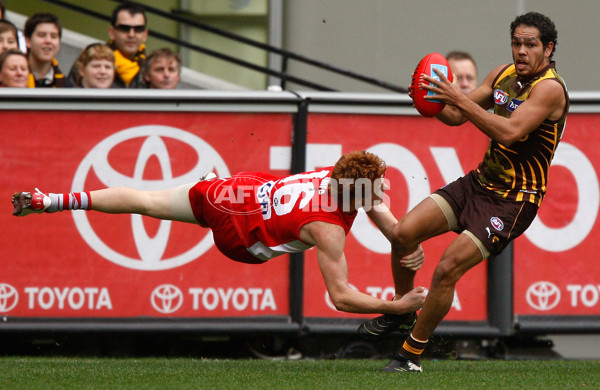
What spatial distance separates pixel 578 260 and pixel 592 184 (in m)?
0.59

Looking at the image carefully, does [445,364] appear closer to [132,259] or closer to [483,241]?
[483,241]

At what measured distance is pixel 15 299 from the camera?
7.81 meters

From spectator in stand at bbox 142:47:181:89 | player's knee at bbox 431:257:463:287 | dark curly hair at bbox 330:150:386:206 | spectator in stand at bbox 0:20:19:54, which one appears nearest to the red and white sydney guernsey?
dark curly hair at bbox 330:150:386:206

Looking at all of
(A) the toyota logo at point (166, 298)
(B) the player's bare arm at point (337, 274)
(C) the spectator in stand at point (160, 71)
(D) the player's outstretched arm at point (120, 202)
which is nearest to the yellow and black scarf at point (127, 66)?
(C) the spectator in stand at point (160, 71)

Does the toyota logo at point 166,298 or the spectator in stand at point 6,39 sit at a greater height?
the spectator in stand at point 6,39

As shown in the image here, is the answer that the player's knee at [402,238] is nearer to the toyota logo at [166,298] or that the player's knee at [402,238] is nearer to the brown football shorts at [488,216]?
the brown football shorts at [488,216]

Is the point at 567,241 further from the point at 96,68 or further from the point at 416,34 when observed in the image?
the point at 96,68

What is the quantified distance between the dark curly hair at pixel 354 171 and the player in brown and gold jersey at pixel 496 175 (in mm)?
580

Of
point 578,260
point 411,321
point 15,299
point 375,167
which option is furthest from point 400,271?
point 15,299

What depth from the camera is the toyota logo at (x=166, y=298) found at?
→ 25.9 feet

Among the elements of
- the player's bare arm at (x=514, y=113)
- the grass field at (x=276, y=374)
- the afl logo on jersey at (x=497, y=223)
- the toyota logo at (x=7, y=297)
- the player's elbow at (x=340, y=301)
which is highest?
the player's bare arm at (x=514, y=113)

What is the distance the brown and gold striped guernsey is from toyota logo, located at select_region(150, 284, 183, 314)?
2531 millimetres

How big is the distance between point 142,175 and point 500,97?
110 inches

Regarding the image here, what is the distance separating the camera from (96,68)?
8641 mm
